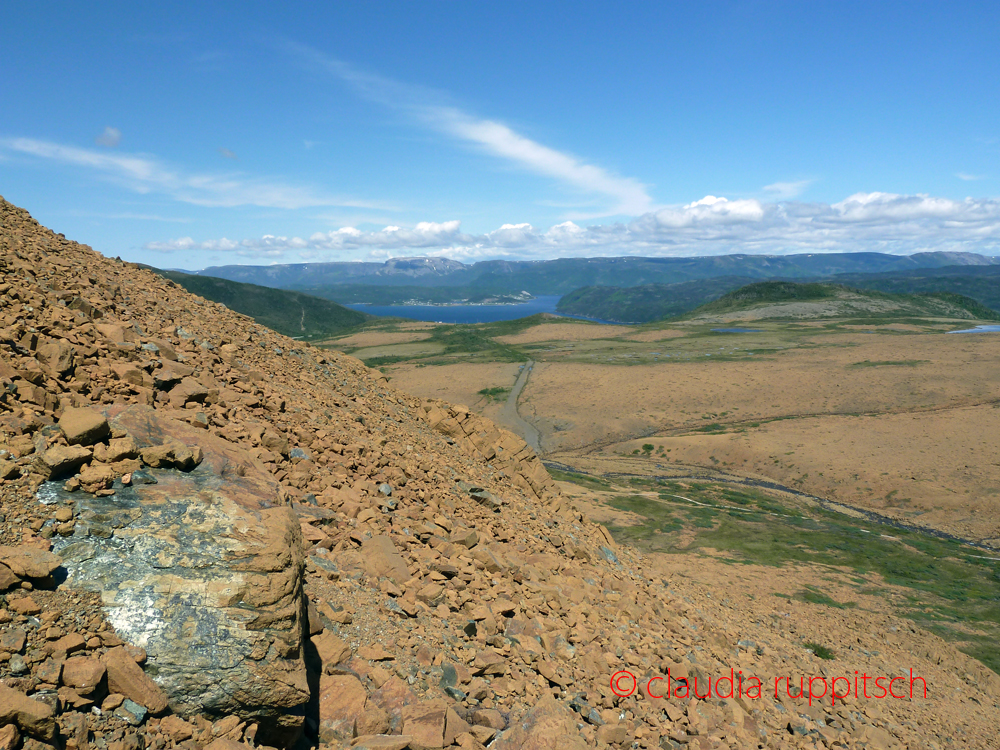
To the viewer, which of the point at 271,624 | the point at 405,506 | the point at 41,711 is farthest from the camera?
the point at 405,506

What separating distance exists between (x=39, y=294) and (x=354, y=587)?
31.3ft

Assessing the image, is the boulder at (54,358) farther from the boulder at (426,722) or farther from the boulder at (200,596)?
the boulder at (426,722)

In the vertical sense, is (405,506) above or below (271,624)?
Answer: below

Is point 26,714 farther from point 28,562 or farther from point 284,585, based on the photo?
point 284,585

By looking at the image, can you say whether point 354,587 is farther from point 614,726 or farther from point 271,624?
point 614,726

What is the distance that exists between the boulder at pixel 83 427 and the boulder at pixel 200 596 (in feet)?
2.70

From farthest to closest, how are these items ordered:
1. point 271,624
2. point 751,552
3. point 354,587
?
point 751,552 < point 354,587 < point 271,624

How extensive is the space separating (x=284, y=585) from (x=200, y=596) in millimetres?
965

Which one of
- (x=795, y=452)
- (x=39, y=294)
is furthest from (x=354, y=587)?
(x=795, y=452)

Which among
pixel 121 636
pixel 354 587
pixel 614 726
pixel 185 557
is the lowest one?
pixel 614 726

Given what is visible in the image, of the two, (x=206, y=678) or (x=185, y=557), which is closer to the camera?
(x=206, y=678)

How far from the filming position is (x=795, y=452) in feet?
201

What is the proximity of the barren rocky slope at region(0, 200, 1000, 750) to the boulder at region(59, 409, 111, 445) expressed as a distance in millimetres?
31

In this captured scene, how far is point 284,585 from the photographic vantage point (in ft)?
23.4
